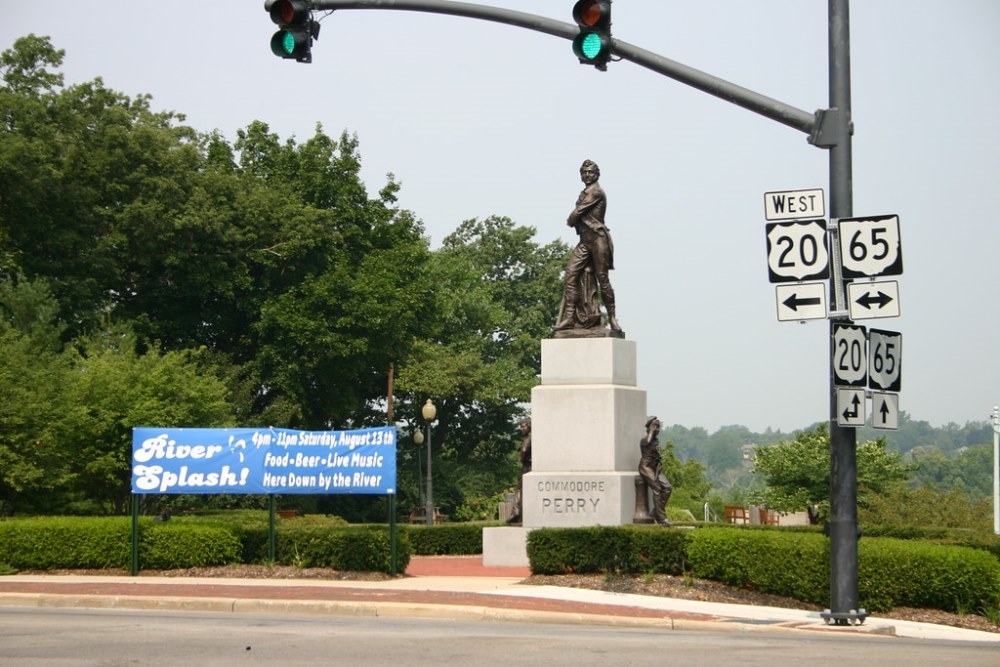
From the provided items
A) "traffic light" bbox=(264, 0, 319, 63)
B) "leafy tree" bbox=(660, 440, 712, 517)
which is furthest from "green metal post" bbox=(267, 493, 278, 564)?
"leafy tree" bbox=(660, 440, 712, 517)

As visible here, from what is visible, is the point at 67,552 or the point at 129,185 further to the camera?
the point at 129,185

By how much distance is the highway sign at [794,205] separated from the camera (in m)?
15.8

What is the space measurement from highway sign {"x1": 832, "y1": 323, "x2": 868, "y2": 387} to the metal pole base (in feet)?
8.37

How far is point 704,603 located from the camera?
720 inches

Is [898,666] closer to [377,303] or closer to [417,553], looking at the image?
[417,553]

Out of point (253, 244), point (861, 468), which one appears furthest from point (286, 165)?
point (861, 468)

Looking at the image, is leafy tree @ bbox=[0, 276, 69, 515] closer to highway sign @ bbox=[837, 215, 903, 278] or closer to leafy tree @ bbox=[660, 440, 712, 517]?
highway sign @ bbox=[837, 215, 903, 278]

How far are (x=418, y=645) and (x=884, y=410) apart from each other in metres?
6.11

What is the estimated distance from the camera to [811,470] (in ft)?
167

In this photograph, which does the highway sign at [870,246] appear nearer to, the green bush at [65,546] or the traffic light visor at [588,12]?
the traffic light visor at [588,12]

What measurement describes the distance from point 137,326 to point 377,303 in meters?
9.26

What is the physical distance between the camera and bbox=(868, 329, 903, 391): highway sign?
15664mm

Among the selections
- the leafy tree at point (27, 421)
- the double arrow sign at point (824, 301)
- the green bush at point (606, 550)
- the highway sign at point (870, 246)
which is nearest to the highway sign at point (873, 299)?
the double arrow sign at point (824, 301)

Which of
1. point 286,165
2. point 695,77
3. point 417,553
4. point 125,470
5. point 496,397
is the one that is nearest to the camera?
point 695,77
